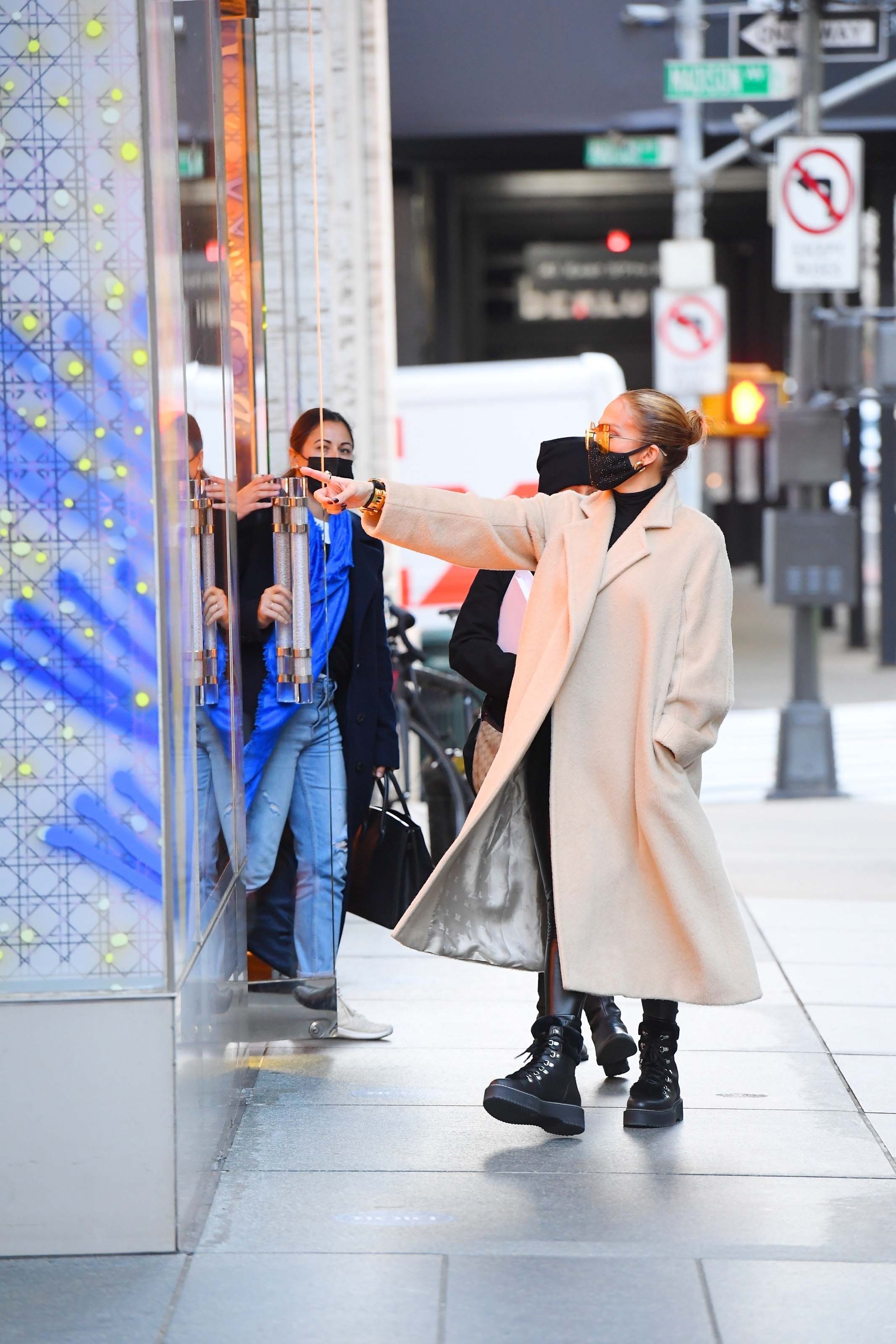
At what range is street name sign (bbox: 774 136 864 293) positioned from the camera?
38.6ft

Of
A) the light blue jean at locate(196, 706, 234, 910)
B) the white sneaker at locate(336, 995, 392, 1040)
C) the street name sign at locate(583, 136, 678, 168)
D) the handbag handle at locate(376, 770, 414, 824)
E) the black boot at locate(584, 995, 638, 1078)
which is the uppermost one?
the street name sign at locate(583, 136, 678, 168)

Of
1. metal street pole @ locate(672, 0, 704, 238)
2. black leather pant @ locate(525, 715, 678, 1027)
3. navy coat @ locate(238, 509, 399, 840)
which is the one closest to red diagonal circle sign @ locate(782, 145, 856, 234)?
metal street pole @ locate(672, 0, 704, 238)

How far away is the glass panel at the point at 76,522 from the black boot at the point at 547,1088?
106cm

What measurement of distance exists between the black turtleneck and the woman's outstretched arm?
19cm

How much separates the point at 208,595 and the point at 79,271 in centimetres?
104

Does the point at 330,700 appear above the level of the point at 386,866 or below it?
above

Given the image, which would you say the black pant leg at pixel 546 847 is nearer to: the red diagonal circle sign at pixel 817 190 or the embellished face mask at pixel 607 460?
the embellished face mask at pixel 607 460

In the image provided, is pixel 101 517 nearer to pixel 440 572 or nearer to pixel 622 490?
pixel 622 490

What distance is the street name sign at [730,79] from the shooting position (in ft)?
44.6

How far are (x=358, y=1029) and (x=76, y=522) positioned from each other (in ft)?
7.41

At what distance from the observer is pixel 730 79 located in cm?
1363

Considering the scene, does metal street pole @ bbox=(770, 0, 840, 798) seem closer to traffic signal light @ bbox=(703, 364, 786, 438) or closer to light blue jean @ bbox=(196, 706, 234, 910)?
traffic signal light @ bbox=(703, 364, 786, 438)

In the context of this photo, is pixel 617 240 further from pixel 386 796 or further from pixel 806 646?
pixel 386 796

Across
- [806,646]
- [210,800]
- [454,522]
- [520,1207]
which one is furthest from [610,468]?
[806,646]
